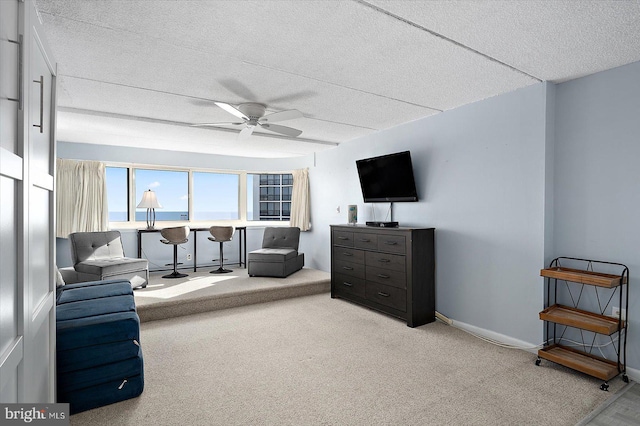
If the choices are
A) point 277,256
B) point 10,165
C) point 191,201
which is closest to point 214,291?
point 277,256

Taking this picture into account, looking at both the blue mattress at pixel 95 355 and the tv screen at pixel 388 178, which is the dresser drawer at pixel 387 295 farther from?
the blue mattress at pixel 95 355

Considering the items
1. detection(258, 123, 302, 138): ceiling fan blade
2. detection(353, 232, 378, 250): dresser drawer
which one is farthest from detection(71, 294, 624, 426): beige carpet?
detection(258, 123, 302, 138): ceiling fan blade

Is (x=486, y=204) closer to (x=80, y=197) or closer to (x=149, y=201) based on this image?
(x=149, y=201)

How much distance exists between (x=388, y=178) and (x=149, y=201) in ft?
13.0

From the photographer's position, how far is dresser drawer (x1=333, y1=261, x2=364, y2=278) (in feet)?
14.2

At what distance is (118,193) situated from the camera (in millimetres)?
5938

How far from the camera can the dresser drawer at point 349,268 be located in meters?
4.32

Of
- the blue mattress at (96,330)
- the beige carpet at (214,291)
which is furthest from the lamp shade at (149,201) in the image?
the blue mattress at (96,330)

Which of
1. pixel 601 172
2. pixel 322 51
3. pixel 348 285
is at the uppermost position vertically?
pixel 322 51

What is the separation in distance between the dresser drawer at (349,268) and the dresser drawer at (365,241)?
26 cm

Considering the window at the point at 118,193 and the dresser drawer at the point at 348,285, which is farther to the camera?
the window at the point at 118,193

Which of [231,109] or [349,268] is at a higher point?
[231,109]

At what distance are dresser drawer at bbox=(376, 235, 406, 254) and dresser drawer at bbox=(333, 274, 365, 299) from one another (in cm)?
59

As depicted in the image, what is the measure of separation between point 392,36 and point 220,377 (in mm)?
2659
